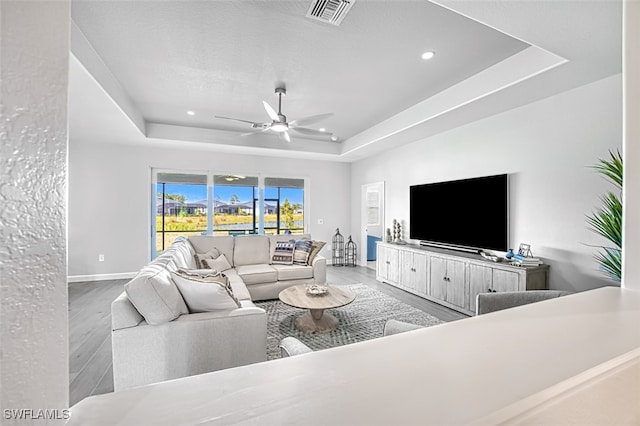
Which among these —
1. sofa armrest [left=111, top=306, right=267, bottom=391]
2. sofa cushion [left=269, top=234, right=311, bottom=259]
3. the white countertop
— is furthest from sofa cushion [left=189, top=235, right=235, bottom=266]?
the white countertop

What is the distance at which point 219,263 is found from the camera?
13.0 ft

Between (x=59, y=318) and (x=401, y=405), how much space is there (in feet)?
1.86

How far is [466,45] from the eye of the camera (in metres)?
2.57

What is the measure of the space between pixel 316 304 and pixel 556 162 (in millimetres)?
2994

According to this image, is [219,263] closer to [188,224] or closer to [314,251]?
[314,251]

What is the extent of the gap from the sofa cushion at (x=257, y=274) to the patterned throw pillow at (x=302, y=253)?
442 mm

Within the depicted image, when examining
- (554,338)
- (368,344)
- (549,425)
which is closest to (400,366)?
(368,344)

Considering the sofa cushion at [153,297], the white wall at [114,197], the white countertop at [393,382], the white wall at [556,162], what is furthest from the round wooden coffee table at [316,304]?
the white wall at [114,197]

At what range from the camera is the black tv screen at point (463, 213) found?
3582mm

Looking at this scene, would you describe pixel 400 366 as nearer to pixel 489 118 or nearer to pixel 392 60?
pixel 392 60

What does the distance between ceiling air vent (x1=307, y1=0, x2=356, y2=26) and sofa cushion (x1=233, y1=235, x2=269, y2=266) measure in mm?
3319

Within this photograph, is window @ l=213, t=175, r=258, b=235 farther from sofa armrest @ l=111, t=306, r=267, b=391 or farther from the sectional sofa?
sofa armrest @ l=111, t=306, r=267, b=391

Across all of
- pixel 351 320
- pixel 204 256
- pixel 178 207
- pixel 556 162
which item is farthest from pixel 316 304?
pixel 178 207

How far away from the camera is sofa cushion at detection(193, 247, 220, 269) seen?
3.77 meters
